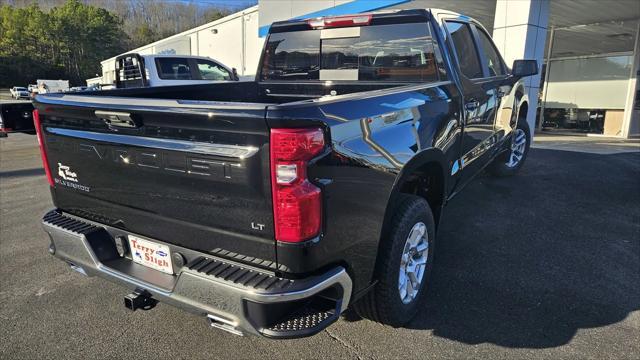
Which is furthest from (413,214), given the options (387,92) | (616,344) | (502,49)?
(502,49)

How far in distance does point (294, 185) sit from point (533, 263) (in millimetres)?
2704

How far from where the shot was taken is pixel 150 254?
235cm

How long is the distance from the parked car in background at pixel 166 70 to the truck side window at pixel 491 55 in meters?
7.18

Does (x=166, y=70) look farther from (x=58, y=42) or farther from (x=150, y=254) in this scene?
(x=58, y=42)

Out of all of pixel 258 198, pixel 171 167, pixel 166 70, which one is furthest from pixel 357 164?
pixel 166 70

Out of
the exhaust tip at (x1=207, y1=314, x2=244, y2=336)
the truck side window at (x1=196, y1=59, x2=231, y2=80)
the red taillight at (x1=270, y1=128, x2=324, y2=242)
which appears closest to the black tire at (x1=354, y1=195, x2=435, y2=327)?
the red taillight at (x1=270, y1=128, x2=324, y2=242)

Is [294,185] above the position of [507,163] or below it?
above

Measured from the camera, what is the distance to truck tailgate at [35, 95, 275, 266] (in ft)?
6.15

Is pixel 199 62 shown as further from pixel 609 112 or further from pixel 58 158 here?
pixel 609 112

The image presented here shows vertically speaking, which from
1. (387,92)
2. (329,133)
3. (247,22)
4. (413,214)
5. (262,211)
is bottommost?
(413,214)

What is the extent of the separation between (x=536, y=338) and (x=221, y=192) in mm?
2093

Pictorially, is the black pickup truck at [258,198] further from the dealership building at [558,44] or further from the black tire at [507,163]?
the dealership building at [558,44]

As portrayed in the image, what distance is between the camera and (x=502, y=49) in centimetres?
879

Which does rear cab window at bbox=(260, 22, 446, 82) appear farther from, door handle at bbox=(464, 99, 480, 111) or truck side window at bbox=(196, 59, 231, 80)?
truck side window at bbox=(196, 59, 231, 80)
